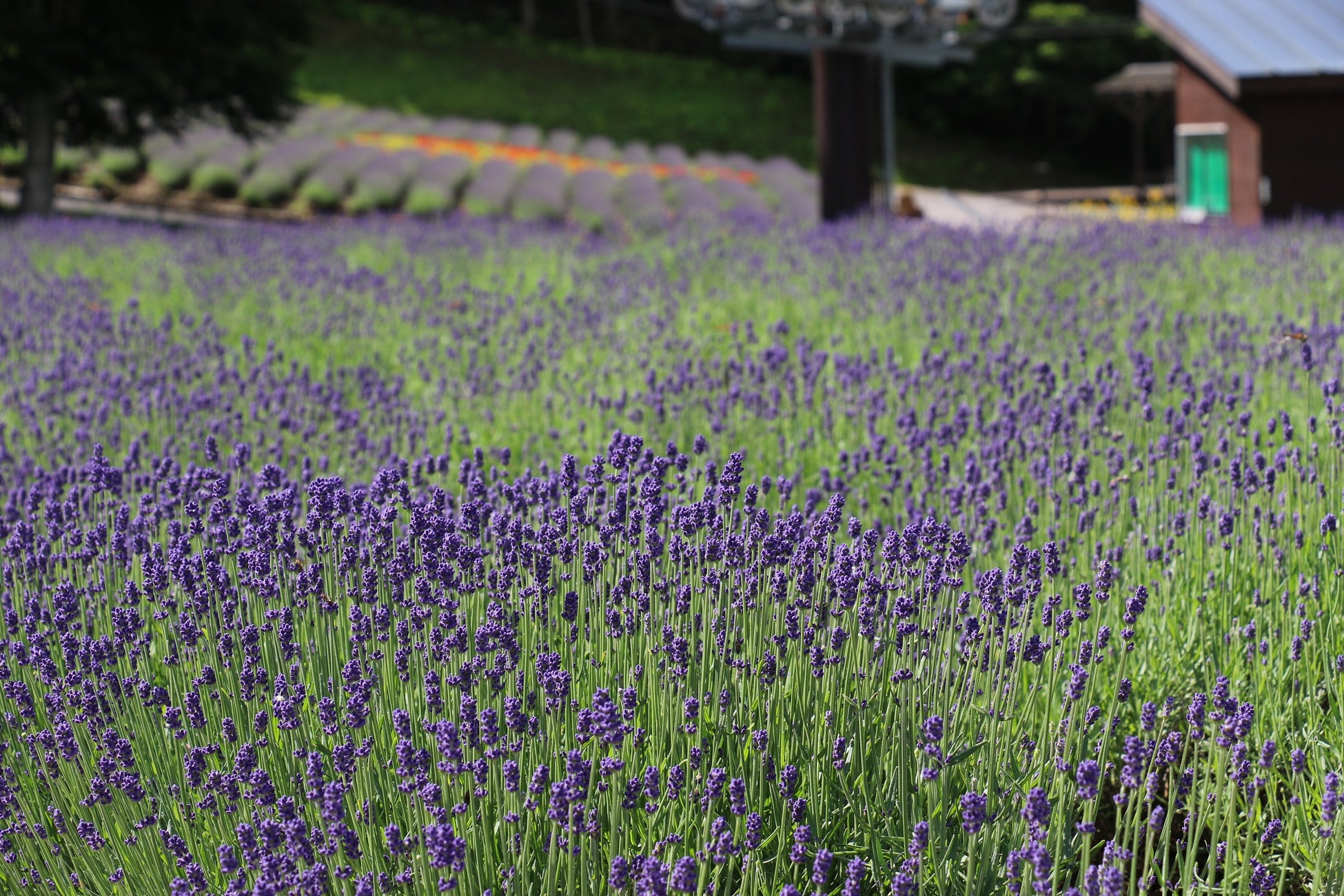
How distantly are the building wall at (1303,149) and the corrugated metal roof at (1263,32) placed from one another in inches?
18.6

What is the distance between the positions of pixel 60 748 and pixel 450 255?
7.71 metres

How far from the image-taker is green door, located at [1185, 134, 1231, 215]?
14.4m

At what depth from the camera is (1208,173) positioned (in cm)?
1465

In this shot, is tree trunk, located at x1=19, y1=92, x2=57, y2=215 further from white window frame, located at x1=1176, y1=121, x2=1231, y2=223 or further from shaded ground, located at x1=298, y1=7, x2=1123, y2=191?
shaded ground, located at x1=298, y1=7, x2=1123, y2=191

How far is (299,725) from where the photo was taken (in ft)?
7.10

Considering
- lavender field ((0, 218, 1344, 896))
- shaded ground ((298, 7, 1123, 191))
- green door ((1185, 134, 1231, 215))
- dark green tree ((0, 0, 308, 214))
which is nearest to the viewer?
lavender field ((0, 218, 1344, 896))

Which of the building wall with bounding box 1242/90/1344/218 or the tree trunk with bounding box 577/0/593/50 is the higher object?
the tree trunk with bounding box 577/0/593/50

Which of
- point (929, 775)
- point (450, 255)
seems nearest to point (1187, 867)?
point (929, 775)

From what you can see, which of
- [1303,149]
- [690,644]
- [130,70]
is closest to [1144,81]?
[1303,149]

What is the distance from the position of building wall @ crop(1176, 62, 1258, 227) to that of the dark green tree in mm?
10945

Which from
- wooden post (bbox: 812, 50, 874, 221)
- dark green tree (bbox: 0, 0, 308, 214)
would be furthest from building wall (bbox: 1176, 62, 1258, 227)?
dark green tree (bbox: 0, 0, 308, 214)

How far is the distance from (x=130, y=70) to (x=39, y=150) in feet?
4.99

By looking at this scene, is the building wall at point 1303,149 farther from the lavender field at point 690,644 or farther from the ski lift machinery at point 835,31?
the lavender field at point 690,644

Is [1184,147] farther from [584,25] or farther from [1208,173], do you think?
[584,25]
